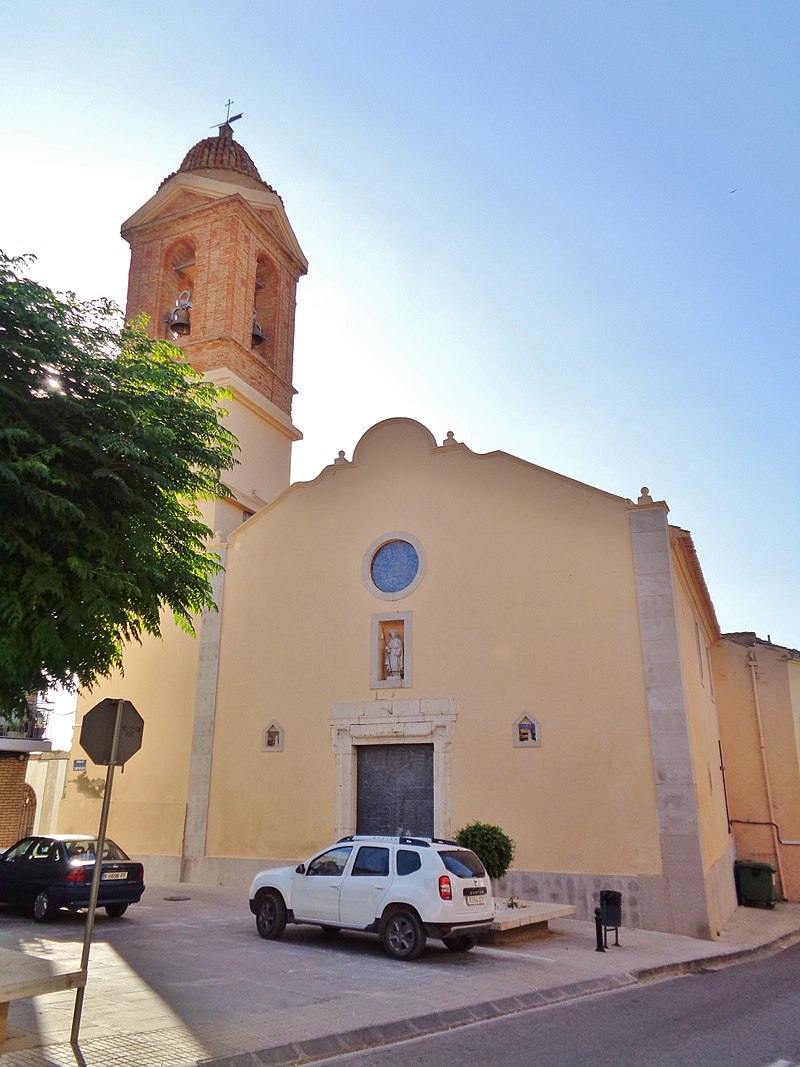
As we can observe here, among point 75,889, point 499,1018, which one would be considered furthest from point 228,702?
point 499,1018

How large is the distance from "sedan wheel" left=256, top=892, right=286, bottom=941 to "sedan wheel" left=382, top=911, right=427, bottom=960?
66.6 inches

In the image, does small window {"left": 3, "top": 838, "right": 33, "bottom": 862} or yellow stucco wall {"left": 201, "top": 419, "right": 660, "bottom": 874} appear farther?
yellow stucco wall {"left": 201, "top": 419, "right": 660, "bottom": 874}

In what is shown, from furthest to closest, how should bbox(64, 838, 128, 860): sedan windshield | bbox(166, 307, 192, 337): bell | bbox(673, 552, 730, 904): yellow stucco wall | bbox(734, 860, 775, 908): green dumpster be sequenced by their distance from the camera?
1. bbox(166, 307, 192, 337): bell
2. bbox(734, 860, 775, 908): green dumpster
3. bbox(673, 552, 730, 904): yellow stucco wall
4. bbox(64, 838, 128, 860): sedan windshield

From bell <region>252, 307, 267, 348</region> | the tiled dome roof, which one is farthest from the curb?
the tiled dome roof

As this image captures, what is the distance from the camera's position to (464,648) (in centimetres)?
1598

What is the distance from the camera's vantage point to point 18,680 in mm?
8703

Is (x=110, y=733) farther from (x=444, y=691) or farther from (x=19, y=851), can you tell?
(x=444, y=691)

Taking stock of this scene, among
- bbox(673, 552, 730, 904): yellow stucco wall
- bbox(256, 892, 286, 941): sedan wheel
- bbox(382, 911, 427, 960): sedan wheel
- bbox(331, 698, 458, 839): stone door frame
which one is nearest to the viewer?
bbox(382, 911, 427, 960): sedan wheel

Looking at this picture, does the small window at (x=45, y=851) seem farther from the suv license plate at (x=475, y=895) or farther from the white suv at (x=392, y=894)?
the suv license plate at (x=475, y=895)

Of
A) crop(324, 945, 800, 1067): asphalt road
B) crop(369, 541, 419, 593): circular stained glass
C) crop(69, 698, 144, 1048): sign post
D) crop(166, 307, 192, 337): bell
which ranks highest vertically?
crop(166, 307, 192, 337): bell

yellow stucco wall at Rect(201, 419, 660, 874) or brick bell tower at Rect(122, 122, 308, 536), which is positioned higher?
brick bell tower at Rect(122, 122, 308, 536)

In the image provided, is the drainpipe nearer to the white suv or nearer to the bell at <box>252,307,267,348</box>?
the white suv

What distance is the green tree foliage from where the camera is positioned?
8359mm

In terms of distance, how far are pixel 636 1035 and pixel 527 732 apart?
805cm
